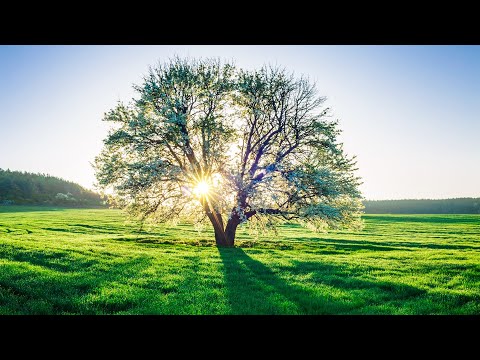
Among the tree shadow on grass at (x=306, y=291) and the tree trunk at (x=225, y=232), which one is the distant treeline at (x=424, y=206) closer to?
the tree trunk at (x=225, y=232)

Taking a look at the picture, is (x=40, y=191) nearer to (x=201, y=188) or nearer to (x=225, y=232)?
(x=225, y=232)

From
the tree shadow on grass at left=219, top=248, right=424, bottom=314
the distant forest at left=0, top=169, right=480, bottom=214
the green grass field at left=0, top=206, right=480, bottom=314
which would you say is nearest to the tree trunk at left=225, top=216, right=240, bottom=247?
the green grass field at left=0, top=206, right=480, bottom=314

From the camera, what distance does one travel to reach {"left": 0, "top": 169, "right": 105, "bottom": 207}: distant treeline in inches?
4188

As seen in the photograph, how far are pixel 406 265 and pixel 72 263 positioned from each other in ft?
55.0

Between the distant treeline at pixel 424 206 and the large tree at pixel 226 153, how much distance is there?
94.3 m

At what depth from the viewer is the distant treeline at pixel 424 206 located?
357ft

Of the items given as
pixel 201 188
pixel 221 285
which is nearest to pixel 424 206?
pixel 201 188

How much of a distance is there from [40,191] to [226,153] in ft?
391

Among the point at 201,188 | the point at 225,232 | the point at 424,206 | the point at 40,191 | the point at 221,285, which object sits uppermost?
the point at 40,191

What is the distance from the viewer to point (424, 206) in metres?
114

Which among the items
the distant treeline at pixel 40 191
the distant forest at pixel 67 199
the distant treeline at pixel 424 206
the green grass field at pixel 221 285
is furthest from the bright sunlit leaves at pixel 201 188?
Answer: the distant treeline at pixel 424 206
